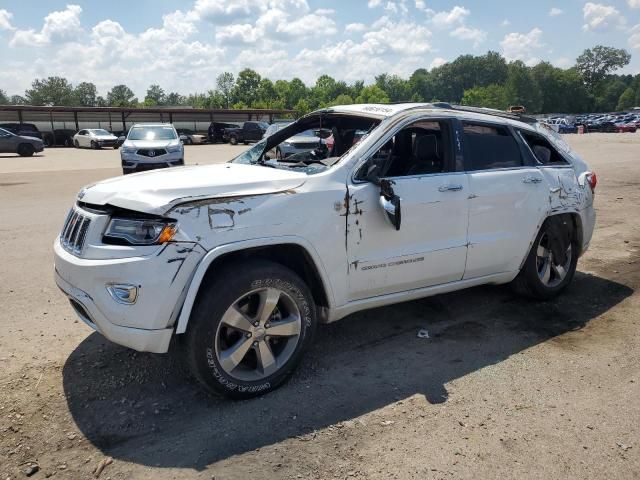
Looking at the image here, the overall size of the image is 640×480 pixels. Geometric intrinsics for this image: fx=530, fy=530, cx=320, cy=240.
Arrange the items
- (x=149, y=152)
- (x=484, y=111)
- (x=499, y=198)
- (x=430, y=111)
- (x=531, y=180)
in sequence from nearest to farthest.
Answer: (x=430, y=111) → (x=499, y=198) → (x=531, y=180) → (x=484, y=111) → (x=149, y=152)

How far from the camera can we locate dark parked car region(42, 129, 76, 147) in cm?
4241

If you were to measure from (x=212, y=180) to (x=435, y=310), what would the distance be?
2.52 meters

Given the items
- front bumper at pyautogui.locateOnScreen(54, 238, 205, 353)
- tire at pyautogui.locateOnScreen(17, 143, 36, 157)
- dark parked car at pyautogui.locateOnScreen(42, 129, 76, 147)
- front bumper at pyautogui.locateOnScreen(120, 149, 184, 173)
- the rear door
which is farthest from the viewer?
dark parked car at pyautogui.locateOnScreen(42, 129, 76, 147)

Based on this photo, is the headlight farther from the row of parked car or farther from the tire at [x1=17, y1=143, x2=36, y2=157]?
the row of parked car

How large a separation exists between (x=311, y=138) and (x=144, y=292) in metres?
2.75

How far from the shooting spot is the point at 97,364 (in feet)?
12.4

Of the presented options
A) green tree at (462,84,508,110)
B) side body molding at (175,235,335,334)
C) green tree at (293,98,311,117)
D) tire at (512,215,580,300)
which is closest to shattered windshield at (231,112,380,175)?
side body molding at (175,235,335,334)

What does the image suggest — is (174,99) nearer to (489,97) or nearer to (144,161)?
(489,97)

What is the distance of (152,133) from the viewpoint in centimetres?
1761

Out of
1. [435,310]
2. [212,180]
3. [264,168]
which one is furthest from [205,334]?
[435,310]

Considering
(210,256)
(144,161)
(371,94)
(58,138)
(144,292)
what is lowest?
(58,138)

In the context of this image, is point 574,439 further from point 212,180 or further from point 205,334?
point 212,180

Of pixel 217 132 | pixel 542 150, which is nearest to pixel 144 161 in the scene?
pixel 542 150

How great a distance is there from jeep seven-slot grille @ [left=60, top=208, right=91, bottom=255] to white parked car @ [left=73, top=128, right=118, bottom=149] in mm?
36815
